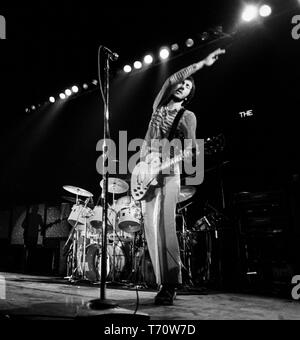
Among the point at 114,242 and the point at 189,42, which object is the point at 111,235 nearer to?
the point at 114,242

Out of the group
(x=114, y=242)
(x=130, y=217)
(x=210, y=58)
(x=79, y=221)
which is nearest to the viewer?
(x=210, y=58)

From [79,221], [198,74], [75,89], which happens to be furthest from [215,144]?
[75,89]

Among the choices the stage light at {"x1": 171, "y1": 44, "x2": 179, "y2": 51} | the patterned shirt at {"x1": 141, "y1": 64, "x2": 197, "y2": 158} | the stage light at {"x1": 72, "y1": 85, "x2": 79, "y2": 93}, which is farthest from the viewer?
the stage light at {"x1": 72, "y1": 85, "x2": 79, "y2": 93}

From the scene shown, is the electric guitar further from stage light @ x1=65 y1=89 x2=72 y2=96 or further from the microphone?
stage light @ x1=65 y1=89 x2=72 y2=96

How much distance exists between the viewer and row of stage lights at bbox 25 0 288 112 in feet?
17.1

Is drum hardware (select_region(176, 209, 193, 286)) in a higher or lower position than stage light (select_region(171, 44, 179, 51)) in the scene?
lower

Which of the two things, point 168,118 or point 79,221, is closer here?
point 168,118

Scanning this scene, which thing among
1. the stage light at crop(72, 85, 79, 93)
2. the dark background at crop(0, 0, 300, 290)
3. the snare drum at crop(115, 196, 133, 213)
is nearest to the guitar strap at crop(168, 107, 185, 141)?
the dark background at crop(0, 0, 300, 290)

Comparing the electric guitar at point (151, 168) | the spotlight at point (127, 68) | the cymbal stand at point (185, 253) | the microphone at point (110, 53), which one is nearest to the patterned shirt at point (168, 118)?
the electric guitar at point (151, 168)

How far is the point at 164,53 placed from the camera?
6.50m

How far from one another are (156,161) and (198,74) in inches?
173
